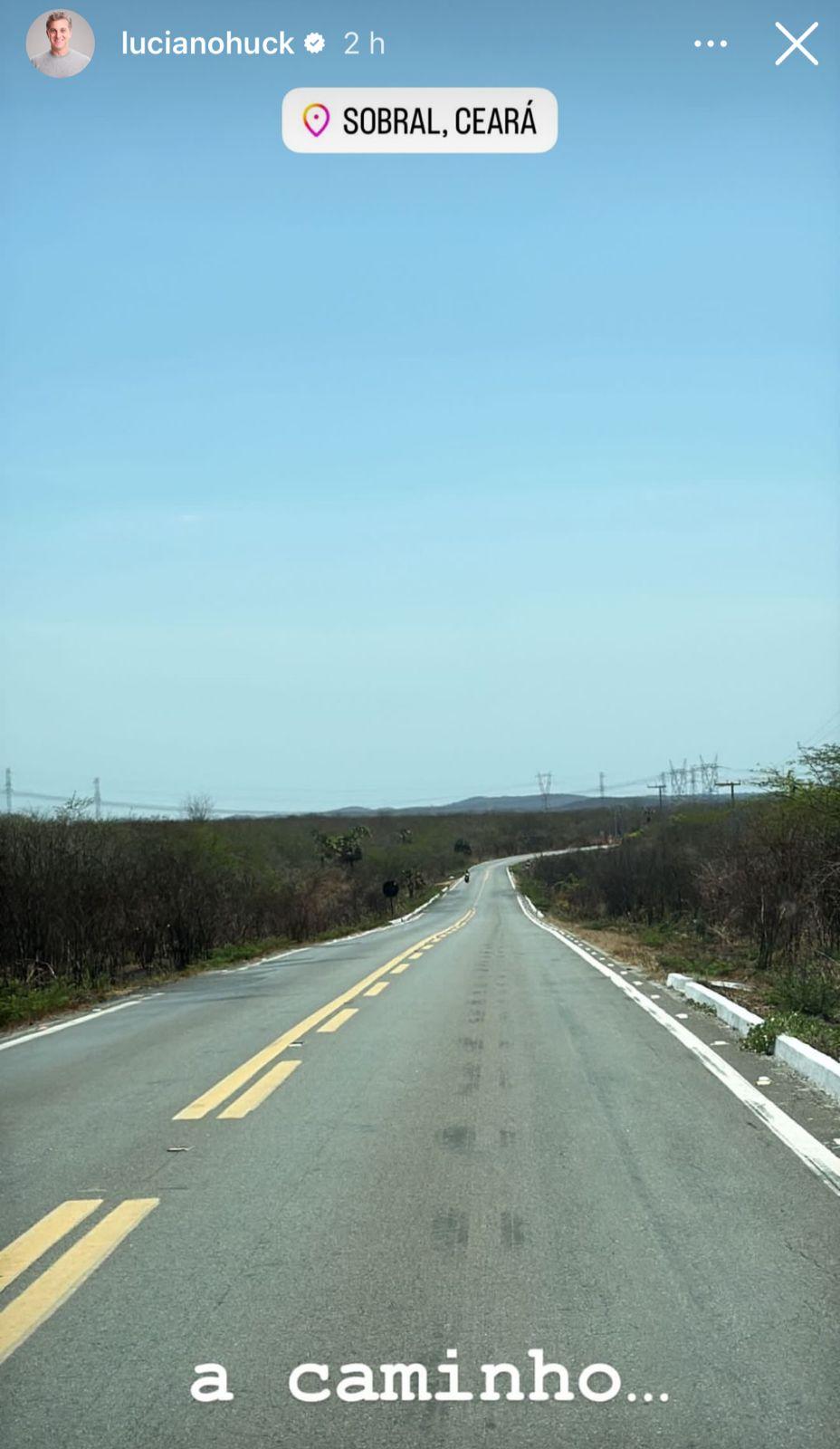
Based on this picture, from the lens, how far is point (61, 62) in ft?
19.2

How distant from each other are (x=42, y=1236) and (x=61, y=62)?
523cm

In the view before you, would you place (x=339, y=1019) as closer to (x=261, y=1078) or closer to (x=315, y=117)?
(x=261, y=1078)

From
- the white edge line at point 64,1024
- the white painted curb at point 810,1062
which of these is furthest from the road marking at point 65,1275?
the white edge line at point 64,1024

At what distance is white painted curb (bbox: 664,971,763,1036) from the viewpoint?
12.6 meters

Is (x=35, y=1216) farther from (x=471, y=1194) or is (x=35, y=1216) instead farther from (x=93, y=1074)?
(x=93, y=1074)

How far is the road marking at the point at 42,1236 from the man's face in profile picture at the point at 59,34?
522 centimetres

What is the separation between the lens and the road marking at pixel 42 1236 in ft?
17.5

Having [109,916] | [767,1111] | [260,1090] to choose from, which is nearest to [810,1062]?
[767,1111]

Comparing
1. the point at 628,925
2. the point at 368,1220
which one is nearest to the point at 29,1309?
the point at 368,1220

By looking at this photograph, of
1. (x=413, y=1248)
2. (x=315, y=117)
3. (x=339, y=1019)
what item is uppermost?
(x=315, y=117)

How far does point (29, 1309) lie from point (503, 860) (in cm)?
17606

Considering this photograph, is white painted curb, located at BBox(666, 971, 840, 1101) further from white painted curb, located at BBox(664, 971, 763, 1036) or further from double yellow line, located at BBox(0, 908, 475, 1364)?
double yellow line, located at BBox(0, 908, 475, 1364)

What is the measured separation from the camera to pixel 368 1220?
595cm

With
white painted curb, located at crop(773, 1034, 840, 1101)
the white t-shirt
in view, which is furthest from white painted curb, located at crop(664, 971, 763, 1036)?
the white t-shirt
